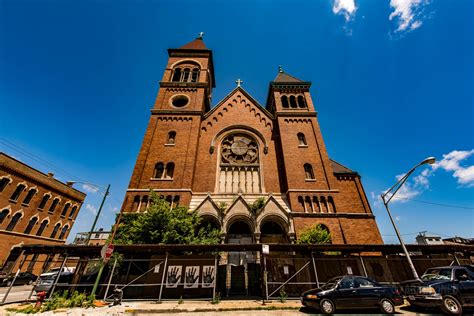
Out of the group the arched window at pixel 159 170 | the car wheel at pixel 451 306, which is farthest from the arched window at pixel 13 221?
the car wheel at pixel 451 306

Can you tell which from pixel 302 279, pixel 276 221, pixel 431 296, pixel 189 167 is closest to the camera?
pixel 431 296

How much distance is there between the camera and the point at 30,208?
28.2 m

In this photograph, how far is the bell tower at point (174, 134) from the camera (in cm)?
1895

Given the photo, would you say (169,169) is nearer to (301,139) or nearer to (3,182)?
(301,139)

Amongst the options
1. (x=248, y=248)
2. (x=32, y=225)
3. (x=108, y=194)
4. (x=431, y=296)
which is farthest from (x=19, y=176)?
(x=431, y=296)

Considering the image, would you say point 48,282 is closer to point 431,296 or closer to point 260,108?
point 431,296

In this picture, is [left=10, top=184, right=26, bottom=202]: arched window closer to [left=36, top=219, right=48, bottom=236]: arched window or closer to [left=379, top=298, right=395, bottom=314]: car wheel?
[left=36, top=219, right=48, bottom=236]: arched window

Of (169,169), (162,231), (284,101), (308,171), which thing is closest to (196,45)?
(284,101)

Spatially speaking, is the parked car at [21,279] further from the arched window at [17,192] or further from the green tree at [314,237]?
the green tree at [314,237]

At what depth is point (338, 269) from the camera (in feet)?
45.0

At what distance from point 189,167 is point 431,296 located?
59.9 feet

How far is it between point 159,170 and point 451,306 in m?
21.7

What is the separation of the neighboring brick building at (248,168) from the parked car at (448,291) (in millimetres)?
7678

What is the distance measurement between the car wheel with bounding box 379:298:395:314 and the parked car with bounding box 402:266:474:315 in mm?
1187
